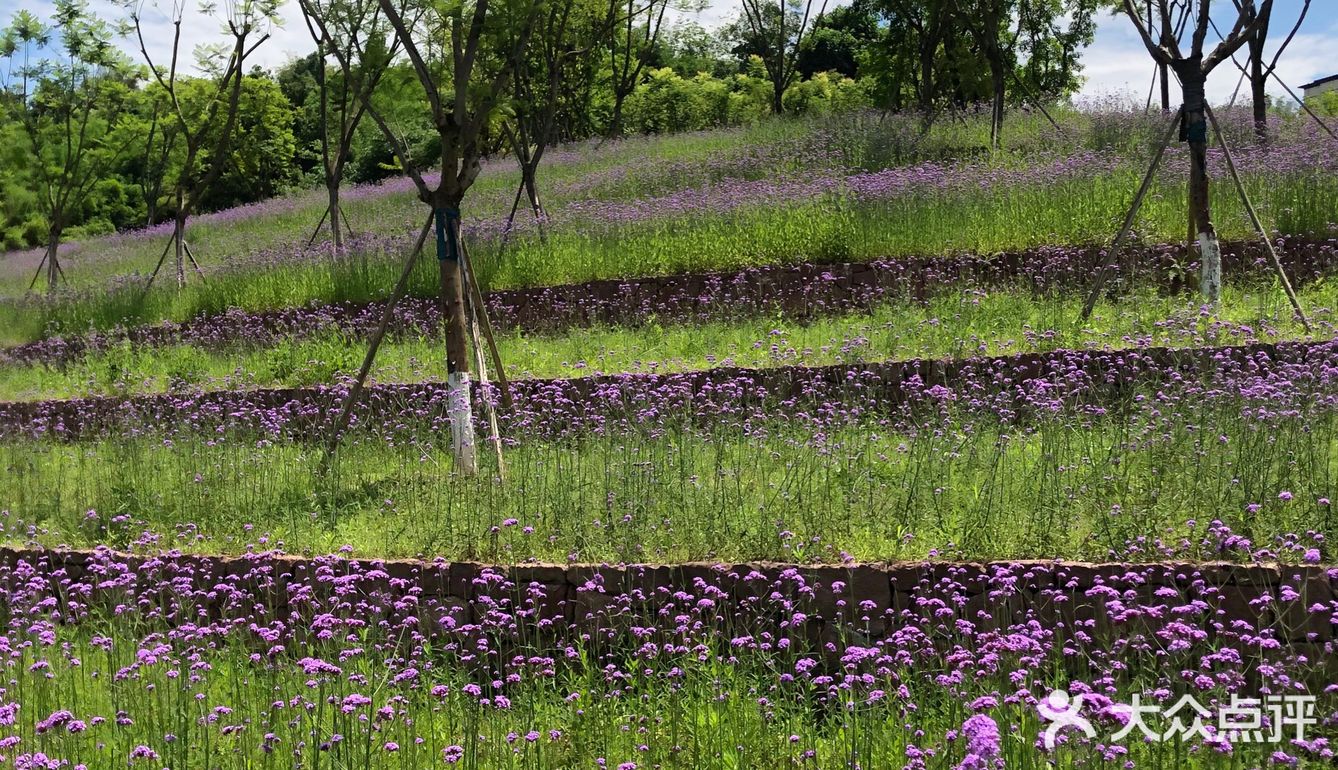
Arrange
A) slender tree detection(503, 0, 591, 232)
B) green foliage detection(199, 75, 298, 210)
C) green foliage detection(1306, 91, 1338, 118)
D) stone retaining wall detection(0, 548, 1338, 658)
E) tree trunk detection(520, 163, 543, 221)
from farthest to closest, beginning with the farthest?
green foliage detection(199, 75, 298, 210), green foliage detection(1306, 91, 1338, 118), slender tree detection(503, 0, 591, 232), tree trunk detection(520, 163, 543, 221), stone retaining wall detection(0, 548, 1338, 658)

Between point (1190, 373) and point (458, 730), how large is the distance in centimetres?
527

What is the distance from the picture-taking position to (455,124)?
704cm

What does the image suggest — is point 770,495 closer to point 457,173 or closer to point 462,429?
point 462,429

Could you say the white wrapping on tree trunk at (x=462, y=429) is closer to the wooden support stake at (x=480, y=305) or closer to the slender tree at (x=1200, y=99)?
the wooden support stake at (x=480, y=305)

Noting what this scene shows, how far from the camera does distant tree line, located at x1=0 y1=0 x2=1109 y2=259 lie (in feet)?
59.2

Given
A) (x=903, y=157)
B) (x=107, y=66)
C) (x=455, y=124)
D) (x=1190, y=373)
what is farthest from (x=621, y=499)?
(x=107, y=66)

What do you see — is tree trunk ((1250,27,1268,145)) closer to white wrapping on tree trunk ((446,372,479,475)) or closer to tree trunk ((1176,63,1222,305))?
tree trunk ((1176,63,1222,305))

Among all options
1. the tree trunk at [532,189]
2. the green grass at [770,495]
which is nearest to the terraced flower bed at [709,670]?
the green grass at [770,495]

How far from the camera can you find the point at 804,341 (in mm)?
9195

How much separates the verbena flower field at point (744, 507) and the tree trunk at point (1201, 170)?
0.34 m

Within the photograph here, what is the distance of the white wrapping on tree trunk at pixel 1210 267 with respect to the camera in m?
8.70

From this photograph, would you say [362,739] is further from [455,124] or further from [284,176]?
[284,176]

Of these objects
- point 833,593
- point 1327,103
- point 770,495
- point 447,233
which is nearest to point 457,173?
point 447,233

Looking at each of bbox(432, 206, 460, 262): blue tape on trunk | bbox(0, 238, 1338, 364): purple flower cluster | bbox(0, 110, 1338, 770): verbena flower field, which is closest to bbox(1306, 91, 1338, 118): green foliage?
bbox(0, 110, 1338, 770): verbena flower field
